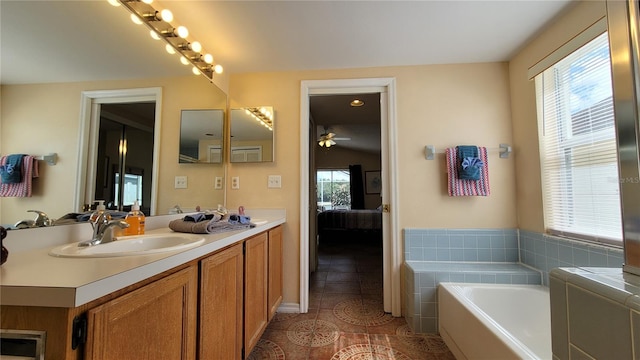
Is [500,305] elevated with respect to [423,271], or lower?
lower

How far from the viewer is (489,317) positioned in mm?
1341

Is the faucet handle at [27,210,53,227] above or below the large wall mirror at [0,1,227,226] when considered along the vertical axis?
below

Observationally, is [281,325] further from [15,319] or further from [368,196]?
[368,196]

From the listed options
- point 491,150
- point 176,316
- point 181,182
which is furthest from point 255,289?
point 491,150

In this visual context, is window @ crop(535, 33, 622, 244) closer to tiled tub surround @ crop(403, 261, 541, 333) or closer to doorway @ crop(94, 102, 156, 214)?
tiled tub surround @ crop(403, 261, 541, 333)

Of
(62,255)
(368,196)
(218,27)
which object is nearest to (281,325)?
(62,255)

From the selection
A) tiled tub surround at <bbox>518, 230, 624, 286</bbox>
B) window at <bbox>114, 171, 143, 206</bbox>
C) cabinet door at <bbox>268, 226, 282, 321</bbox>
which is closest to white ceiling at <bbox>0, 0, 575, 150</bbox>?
window at <bbox>114, 171, 143, 206</bbox>

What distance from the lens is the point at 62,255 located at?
78 centimetres

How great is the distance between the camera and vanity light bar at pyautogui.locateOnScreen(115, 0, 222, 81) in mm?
1376

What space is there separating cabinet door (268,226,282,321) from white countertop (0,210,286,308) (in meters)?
0.95

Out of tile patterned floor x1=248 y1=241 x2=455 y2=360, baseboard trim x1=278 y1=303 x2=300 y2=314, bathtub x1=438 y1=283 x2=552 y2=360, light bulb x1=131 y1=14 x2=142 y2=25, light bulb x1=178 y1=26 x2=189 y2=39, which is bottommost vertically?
tile patterned floor x1=248 y1=241 x2=455 y2=360

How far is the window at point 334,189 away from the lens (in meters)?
8.00

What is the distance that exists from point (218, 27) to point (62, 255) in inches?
63.3

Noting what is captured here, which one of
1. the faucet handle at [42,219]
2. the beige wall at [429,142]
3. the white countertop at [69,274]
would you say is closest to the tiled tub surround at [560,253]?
the beige wall at [429,142]
